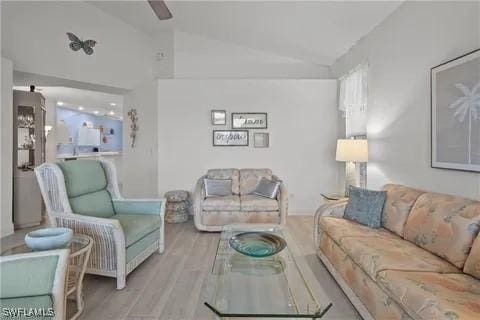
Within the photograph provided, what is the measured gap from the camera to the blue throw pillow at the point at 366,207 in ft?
9.07

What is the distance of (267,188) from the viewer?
14.6 ft

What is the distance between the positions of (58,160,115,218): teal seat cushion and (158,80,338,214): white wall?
188 centimetres

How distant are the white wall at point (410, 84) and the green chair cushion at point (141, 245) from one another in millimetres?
2756

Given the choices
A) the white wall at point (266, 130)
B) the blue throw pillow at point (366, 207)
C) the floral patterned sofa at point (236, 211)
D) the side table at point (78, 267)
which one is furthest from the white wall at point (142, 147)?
the blue throw pillow at point (366, 207)

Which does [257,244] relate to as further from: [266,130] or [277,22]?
[277,22]

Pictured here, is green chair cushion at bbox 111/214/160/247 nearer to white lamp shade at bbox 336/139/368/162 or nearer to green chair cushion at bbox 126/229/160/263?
green chair cushion at bbox 126/229/160/263

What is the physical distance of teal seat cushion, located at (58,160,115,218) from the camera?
2869 millimetres

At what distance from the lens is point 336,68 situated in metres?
5.23

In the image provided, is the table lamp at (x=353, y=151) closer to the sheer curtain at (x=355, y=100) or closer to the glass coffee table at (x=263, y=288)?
the sheer curtain at (x=355, y=100)

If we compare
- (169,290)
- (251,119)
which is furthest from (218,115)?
(169,290)

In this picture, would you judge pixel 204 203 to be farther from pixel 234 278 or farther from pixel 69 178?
pixel 234 278

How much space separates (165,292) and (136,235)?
0.62 metres

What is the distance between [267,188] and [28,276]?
3266mm

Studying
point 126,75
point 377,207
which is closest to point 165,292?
point 377,207
